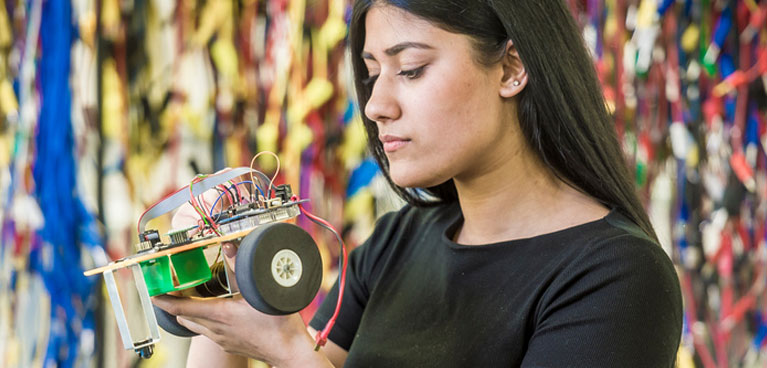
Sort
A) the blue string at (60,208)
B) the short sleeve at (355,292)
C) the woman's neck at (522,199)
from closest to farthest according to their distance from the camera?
the woman's neck at (522,199) → the short sleeve at (355,292) → the blue string at (60,208)

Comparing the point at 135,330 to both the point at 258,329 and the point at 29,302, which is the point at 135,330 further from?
the point at 29,302

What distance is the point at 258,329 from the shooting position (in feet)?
2.98

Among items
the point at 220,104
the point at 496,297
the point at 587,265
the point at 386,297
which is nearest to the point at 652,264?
the point at 587,265

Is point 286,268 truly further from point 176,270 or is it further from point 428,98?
point 428,98

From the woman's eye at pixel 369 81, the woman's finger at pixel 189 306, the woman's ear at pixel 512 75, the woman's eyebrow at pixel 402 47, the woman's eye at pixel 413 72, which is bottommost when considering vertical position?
the woman's finger at pixel 189 306

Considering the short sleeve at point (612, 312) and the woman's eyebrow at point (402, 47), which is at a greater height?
the woman's eyebrow at point (402, 47)

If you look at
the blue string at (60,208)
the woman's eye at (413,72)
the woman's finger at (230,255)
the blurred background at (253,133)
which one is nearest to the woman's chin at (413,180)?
the woman's eye at (413,72)

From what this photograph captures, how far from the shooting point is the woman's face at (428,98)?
0.96 meters

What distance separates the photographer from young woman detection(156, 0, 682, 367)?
35.2 inches

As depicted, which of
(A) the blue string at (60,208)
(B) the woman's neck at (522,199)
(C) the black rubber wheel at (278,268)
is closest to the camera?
(C) the black rubber wheel at (278,268)

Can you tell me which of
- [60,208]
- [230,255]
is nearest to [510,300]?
[230,255]

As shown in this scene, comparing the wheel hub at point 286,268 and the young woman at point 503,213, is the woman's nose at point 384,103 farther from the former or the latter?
the wheel hub at point 286,268

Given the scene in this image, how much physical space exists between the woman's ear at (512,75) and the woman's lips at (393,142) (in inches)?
5.5

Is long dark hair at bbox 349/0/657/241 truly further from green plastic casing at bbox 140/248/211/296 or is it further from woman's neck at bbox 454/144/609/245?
green plastic casing at bbox 140/248/211/296
